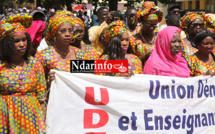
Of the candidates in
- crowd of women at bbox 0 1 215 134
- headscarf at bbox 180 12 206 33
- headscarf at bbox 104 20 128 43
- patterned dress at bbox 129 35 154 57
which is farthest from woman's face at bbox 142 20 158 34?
headscarf at bbox 104 20 128 43

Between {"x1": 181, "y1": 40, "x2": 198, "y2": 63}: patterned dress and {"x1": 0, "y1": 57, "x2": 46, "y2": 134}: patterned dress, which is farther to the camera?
{"x1": 181, "y1": 40, "x2": 198, "y2": 63}: patterned dress

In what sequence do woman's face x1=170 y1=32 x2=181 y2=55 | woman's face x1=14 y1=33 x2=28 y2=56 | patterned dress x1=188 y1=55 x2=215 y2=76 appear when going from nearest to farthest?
1. woman's face x1=14 y1=33 x2=28 y2=56
2. woman's face x1=170 y1=32 x2=181 y2=55
3. patterned dress x1=188 y1=55 x2=215 y2=76

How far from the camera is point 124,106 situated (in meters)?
4.96

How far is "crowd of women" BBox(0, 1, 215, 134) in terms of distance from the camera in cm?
448

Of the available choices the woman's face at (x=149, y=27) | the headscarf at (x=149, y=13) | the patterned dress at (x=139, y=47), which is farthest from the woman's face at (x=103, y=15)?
the patterned dress at (x=139, y=47)

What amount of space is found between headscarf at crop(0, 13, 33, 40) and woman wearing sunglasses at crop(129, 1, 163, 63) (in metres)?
2.35

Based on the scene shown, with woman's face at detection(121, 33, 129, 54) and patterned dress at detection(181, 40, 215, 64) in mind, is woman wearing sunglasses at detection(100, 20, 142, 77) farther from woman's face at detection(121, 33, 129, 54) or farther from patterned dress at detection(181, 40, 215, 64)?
patterned dress at detection(181, 40, 215, 64)

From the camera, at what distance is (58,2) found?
2064 cm

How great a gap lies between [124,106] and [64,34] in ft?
4.34

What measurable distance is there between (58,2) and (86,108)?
53.8 feet

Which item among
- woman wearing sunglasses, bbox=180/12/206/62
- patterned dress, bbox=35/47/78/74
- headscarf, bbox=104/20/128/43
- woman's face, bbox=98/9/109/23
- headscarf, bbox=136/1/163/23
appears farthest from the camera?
woman's face, bbox=98/9/109/23

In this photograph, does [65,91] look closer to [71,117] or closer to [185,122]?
[71,117]

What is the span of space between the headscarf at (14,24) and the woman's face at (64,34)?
66 centimetres

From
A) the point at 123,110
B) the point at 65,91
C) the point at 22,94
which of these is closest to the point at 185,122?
the point at 123,110
